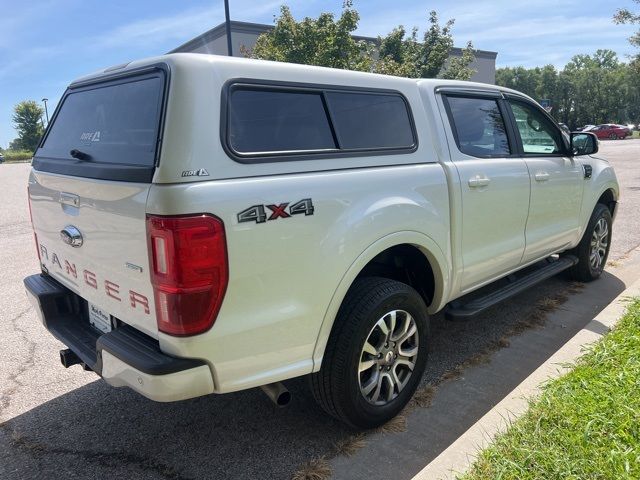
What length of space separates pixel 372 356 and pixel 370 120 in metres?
1.33

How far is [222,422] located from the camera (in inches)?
121

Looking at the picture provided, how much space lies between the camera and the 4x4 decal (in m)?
2.19

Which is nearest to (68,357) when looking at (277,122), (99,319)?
(99,319)

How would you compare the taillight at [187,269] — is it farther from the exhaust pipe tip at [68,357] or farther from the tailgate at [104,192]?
the exhaust pipe tip at [68,357]

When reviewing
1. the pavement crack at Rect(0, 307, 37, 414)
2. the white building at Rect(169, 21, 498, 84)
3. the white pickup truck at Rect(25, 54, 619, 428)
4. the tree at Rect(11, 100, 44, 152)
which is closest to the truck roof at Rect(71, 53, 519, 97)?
the white pickup truck at Rect(25, 54, 619, 428)

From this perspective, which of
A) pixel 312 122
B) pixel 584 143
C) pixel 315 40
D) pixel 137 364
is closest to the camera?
pixel 137 364

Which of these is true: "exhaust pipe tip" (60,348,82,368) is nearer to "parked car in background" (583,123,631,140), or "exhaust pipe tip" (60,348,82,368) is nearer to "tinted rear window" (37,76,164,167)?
"tinted rear window" (37,76,164,167)

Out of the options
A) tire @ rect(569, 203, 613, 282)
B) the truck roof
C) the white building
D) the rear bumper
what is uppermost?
the white building

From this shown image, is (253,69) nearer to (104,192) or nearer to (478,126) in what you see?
(104,192)

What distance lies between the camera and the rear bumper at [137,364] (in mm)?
2146

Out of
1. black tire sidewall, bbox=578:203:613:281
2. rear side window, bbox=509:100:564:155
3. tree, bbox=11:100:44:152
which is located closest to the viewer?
rear side window, bbox=509:100:564:155

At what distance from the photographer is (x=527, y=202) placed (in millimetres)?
4039

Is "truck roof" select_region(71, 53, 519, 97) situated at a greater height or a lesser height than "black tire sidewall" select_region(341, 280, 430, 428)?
greater

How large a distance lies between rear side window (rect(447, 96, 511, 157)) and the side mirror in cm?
112
